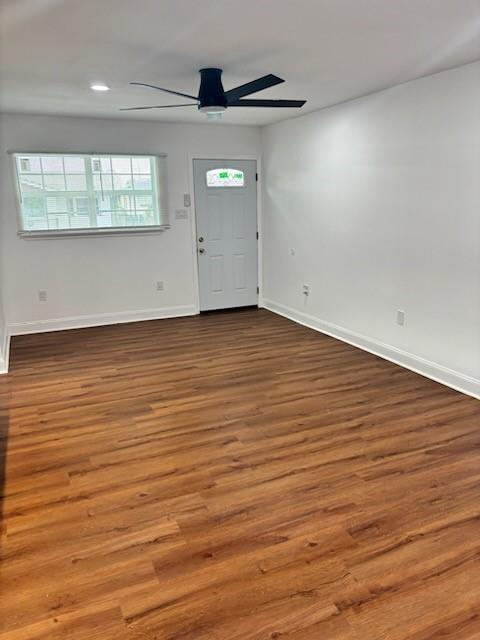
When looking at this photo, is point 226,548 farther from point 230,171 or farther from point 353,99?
point 230,171

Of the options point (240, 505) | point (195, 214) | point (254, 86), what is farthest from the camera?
point (195, 214)

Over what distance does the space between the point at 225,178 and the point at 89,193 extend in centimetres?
182

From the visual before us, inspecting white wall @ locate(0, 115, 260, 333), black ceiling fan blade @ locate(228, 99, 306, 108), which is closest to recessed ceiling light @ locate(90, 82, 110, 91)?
black ceiling fan blade @ locate(228, 99, 306, 108)

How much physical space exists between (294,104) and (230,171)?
316 centimetres

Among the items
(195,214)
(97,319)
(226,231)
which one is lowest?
(97,319)

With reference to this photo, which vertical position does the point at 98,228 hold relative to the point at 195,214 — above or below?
below

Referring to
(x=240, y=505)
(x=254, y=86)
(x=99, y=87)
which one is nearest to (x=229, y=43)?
(x=254, y=86)

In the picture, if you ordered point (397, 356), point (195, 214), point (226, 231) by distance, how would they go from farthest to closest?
point (226, 231) → point (195, 214) → point (397, 356)

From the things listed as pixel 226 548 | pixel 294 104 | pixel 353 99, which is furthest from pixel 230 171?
→ pixel 226 548

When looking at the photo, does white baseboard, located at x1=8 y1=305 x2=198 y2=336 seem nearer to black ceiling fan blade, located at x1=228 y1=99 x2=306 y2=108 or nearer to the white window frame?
the white window frame

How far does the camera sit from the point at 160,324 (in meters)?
6.25

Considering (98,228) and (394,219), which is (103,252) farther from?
(394,219)

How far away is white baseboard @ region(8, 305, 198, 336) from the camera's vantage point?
230 inches

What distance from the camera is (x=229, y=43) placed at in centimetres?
290
